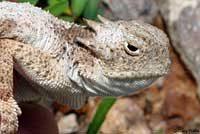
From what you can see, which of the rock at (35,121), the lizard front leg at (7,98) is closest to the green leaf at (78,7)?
the rock at (35,121)

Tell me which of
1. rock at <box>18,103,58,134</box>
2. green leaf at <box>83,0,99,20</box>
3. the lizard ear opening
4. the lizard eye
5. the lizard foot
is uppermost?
the lizard eye

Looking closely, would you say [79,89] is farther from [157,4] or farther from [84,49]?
[157,4]

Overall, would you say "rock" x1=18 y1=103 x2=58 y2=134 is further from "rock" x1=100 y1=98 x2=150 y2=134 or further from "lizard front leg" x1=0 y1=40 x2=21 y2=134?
"rock" x1=100 y1=98 x2=150 y2=134

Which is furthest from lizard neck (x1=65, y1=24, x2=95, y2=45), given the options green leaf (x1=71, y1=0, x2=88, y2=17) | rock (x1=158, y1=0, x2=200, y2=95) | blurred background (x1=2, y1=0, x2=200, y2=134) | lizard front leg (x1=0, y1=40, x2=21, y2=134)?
rock (x1=158, y1=0, x2=200, y2=95)

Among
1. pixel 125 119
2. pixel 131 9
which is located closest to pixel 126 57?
pixel 125 119

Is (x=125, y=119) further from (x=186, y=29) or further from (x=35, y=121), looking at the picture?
(x=35, y=121)
